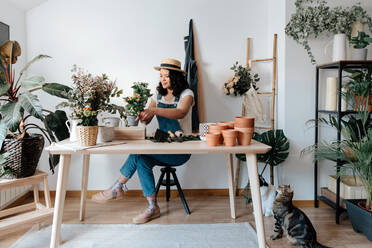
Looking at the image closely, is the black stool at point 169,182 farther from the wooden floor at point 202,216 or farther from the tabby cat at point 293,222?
the tabby cat at point 293,222

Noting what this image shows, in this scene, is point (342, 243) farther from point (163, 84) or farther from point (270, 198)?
point (163, 84)

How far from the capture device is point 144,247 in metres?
2.19

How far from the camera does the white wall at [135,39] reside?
324cm

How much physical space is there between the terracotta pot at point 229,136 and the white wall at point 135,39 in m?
1.44

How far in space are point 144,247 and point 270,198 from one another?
1.32m

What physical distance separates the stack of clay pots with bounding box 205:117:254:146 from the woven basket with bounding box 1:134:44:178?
144 cm

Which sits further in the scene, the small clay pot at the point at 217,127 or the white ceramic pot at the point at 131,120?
the white ceramic pot at the point at 131,120

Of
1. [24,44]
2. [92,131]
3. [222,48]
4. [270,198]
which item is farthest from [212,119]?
[24,44]

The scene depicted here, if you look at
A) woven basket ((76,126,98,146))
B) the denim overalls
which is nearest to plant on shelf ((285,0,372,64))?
the denim overalls

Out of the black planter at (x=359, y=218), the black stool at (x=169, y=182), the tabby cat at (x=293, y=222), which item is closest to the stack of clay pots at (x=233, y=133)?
the tabby cat at (x=293, y=222)

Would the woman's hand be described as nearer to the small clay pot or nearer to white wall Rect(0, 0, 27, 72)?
the small clay pot

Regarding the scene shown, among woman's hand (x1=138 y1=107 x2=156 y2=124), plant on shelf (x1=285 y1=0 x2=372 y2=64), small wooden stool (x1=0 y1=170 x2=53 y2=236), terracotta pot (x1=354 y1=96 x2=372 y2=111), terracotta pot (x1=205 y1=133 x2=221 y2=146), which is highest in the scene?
plant on shelf (x1=285 y1=0 x2=372 y2=64)

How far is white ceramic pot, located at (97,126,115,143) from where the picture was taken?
Result: 2.08 metres

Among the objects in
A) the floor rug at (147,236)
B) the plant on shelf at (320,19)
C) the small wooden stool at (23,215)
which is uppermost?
the plant on shelf at (320,19)
